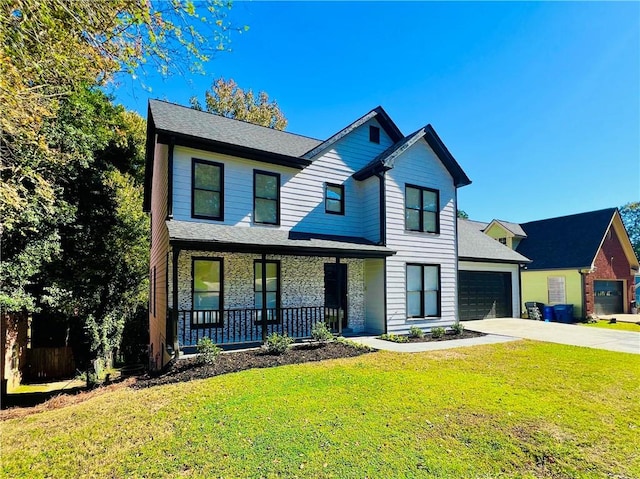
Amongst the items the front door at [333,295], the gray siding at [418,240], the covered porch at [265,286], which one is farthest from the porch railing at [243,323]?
the gray siding at [418,240]

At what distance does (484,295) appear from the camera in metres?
16.8

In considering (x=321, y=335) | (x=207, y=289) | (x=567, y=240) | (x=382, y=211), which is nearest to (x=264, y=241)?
(x=207, y=289)

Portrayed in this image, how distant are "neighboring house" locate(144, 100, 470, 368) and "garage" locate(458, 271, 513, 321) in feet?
11.8

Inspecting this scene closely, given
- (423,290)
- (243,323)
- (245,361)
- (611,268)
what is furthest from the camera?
(611,268)

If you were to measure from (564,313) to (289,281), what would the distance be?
17568 millimetres

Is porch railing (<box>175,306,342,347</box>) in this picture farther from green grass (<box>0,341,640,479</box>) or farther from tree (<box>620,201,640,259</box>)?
tree (<box>620,201,640,259</box>)

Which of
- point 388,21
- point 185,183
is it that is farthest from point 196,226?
point 388,21

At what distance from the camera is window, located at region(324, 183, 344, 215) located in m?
12.1

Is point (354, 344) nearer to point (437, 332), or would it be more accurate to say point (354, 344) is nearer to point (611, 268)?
point (437, 332)

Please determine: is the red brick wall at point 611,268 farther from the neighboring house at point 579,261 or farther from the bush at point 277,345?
the bush at point 277,345

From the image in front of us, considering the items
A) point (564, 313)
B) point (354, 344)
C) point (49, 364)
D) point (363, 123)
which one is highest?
point (363, 123)

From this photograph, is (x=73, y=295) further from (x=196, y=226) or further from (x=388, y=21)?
(x=388, y=21)

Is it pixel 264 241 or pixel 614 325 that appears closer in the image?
pixel 264 241

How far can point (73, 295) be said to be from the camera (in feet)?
Answer: 46.2
